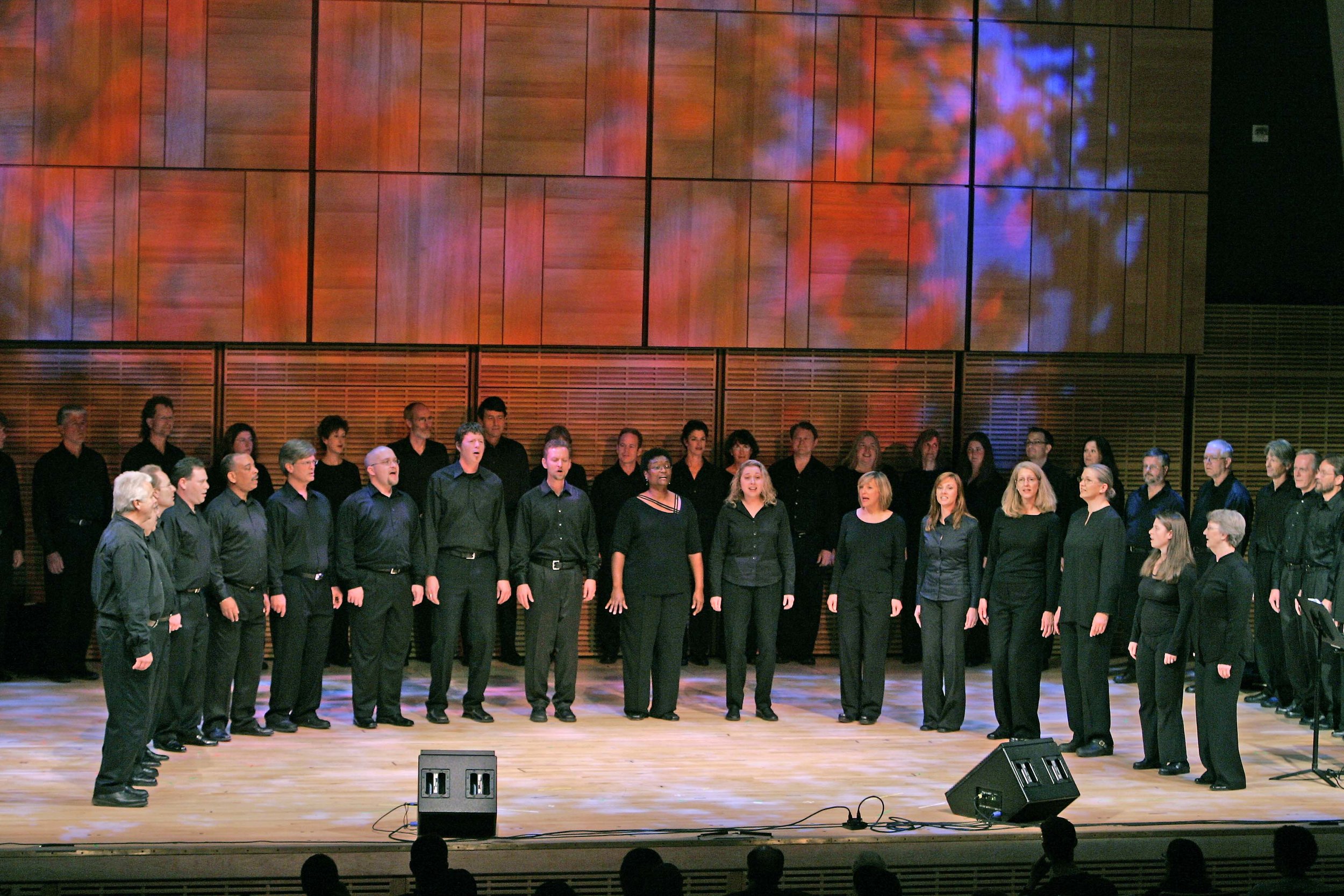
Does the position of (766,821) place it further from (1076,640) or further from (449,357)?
(449,357)

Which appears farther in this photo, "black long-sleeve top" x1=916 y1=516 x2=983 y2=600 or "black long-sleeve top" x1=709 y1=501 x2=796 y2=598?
"black long-sleeve top" x1=709 y1=501 x2=796 y2=598

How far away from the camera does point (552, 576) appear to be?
7.61 m

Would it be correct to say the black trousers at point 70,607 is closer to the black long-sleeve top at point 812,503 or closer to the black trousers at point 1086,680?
the black long-sleeve top at point 812,503

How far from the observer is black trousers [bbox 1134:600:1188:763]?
6445 millimetres

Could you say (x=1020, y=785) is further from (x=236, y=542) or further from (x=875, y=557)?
(x=236, y=542)

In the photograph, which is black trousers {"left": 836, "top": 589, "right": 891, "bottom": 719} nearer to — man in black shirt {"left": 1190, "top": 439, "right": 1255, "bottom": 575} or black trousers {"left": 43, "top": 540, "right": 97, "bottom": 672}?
man in black shirt {"left": 1190, "top": 439, "right": 1255, "bottom": 575}

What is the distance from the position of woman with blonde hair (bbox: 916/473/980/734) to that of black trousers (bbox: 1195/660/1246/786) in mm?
1367

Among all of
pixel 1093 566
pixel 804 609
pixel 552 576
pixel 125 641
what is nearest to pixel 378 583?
pixel 552 576

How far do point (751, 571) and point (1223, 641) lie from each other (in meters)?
2.47

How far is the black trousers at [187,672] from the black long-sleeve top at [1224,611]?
173 inches

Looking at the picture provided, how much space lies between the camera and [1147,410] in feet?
32.2

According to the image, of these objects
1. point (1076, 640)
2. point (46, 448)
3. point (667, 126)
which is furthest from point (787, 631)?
point (46, 448)

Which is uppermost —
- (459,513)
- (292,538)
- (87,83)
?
(87,83)

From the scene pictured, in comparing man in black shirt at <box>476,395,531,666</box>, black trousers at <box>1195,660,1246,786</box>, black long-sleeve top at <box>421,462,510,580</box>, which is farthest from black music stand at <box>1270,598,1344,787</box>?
man in black shirt at <box>476,395,531,666</box>
